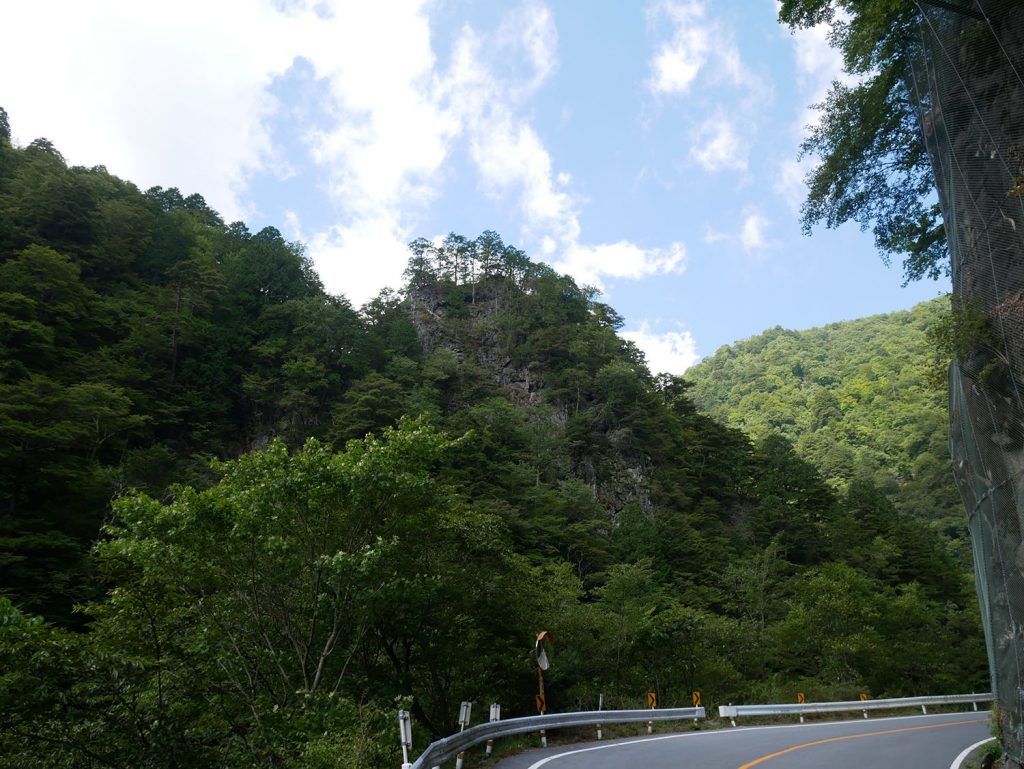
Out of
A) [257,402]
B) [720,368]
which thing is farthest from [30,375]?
[720,368]

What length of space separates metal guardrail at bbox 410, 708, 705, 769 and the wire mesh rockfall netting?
6.72 m

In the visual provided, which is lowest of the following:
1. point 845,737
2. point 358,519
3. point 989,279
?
point 845,737

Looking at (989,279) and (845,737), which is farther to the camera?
(845,737)

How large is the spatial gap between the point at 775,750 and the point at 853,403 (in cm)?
8733

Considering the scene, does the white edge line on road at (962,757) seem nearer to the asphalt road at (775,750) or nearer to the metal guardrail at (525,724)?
the asphalt road at (775,750)

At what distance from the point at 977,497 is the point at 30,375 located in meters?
31.2

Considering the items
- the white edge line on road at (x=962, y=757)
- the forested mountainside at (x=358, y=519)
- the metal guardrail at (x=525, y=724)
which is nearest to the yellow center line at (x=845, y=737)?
the white edge line on road at (x=962, y=757)

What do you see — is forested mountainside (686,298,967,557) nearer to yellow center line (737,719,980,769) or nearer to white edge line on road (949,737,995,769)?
yellow center line (737,719,980,769)

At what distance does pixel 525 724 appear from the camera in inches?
460

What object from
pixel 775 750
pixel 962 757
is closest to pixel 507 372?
pixel 775 750

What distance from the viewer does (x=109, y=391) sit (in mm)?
27875

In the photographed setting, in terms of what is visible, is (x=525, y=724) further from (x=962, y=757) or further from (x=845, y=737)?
(x=962, y=757)

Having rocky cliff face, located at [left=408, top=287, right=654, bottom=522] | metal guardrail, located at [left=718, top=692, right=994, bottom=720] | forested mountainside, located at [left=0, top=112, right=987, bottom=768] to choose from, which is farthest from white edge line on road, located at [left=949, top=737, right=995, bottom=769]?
rocky cliff face, located at [left=408, top=287, right=654, bottom=522]

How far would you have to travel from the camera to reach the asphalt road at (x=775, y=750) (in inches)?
372
